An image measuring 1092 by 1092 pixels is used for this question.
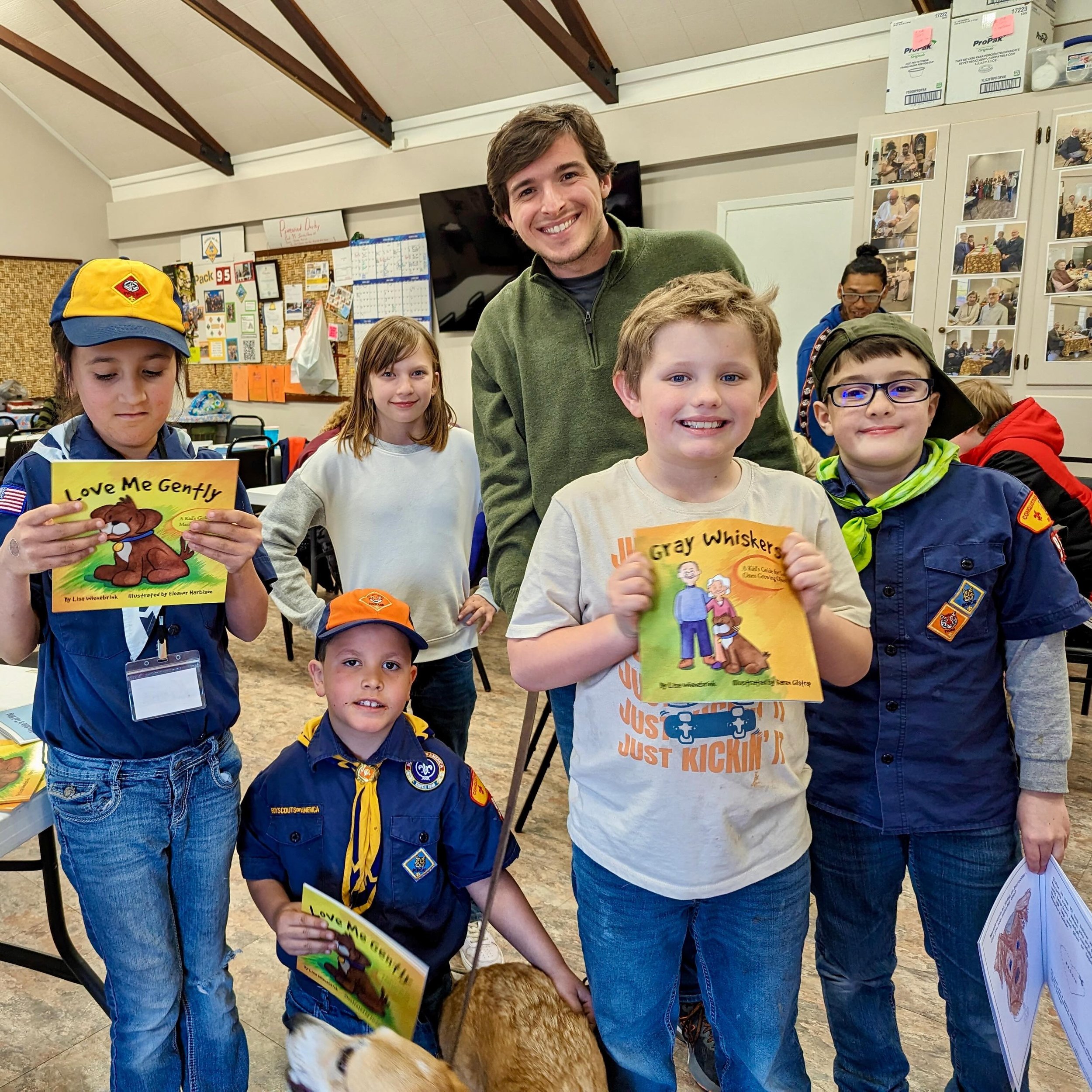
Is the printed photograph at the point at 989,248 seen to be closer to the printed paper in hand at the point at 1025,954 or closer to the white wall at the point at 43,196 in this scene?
the printed paper in hand at the point at 1025,954

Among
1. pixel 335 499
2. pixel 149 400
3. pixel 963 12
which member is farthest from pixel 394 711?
pixel 963 12

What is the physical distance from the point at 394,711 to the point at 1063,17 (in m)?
5.18

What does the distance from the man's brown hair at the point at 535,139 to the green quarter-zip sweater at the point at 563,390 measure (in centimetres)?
13

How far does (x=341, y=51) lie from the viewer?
6.50 metres

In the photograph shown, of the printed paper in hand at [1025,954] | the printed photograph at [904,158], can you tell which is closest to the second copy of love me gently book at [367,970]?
the printed paper in hand at [1025,954]

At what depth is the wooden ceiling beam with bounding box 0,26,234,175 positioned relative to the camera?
7168mm

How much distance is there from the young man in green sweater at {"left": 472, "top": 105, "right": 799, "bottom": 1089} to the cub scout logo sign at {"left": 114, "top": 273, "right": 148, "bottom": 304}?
586mm

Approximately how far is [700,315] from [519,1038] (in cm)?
105

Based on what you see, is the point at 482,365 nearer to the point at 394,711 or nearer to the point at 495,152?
the point at 495,152

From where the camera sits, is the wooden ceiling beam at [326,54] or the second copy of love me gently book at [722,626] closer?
the second copy of love me gently book at [722,626]

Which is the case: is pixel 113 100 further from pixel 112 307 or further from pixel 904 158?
pixel 112 307

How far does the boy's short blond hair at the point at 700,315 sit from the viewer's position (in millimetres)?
1019

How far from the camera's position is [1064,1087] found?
1609mm

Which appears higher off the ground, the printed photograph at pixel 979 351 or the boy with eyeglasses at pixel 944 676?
the printed photograph at pixel 979 351
